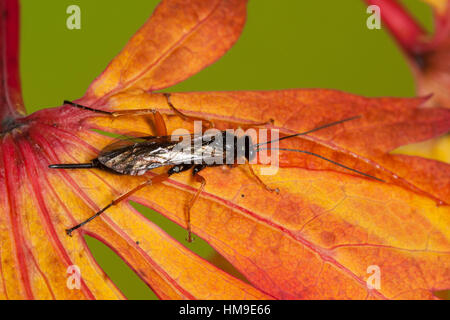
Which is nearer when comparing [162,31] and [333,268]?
[333,268]

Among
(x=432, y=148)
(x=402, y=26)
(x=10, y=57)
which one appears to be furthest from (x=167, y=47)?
(x=432, y=148)

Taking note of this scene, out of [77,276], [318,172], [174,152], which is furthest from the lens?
[174,152]

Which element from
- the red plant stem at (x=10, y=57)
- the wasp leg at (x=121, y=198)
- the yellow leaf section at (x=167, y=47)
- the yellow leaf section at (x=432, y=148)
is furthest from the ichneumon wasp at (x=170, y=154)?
the yellow leaf section at (x=432, y=148)

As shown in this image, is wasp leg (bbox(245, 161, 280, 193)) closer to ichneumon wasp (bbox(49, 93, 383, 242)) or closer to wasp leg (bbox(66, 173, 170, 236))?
ichneumon wasp (bbox(49, 93, 383, 242))

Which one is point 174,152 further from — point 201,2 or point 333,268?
point 333,268

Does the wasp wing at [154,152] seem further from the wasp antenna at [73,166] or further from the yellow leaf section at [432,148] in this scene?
the yellow leaf section at [432,148]
